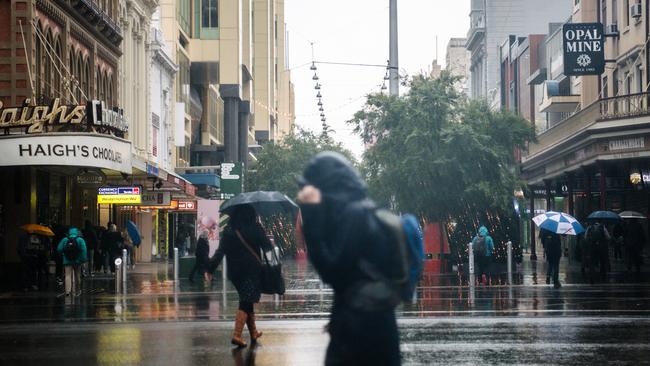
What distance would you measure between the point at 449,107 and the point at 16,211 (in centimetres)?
1640

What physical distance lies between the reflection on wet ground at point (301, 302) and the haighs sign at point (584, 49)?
13.8 meters

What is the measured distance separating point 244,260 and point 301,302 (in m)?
9.60

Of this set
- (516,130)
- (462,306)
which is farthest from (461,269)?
(462,306)

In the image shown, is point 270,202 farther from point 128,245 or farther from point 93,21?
point 128,245

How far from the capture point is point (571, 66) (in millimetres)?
44406

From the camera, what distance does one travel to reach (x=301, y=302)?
23.7 metres

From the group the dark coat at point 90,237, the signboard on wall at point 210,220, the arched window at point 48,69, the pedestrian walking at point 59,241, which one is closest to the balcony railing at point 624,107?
the signboard on wall at point 210,220

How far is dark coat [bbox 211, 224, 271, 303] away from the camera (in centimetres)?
1412

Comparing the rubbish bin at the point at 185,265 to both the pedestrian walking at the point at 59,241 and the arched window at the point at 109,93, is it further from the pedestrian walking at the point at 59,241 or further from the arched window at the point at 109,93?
the arched window at the point at 109,93

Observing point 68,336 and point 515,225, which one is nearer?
point 68,336

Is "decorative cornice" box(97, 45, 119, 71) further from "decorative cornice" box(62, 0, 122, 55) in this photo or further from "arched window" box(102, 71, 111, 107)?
"arched window" box(102, 71, 111, 107)

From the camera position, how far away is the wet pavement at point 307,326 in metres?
13.6

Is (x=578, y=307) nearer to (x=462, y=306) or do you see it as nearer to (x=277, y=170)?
(x=462, y=306)


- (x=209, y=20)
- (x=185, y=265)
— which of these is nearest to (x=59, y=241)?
(x=185, y=265)
